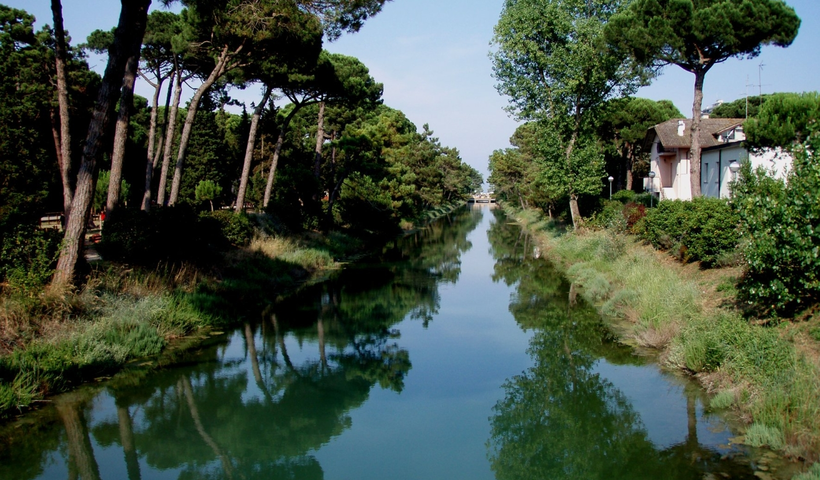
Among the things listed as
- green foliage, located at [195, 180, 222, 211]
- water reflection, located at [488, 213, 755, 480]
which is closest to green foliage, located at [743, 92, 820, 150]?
water reflection, located at [488, 213, 755, 480]

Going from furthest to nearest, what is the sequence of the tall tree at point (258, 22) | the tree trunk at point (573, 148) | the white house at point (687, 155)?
the tree trunk at point (573, 148) < the white house at point (687, 155) < the tall tree at point (258, 22)

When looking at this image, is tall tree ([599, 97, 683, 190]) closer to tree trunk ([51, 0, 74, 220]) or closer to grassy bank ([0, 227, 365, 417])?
grassy bank ([0, 227, 365, 417])

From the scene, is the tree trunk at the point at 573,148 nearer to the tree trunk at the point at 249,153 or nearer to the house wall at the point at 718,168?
the house wall at the point at 718,168

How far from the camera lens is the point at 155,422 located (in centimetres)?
830

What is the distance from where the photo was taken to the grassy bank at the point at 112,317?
28.1ft

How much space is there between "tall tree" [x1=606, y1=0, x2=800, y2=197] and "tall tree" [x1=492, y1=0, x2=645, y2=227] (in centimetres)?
579

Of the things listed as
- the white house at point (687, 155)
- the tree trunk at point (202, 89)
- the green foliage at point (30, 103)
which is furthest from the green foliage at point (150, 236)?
the white house at point (687, 155)

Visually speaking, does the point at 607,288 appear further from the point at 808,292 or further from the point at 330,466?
the point at 330,466

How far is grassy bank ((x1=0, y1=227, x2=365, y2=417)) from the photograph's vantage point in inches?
337

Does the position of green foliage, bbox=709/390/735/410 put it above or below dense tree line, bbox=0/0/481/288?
below

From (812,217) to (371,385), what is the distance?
6899 millimetres

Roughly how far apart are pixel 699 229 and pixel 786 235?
6.68 m

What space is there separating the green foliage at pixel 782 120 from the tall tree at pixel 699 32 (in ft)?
10.0

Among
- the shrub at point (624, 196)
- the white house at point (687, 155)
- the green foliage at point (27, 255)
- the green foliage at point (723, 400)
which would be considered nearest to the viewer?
the green foliage at point (723, 400)
